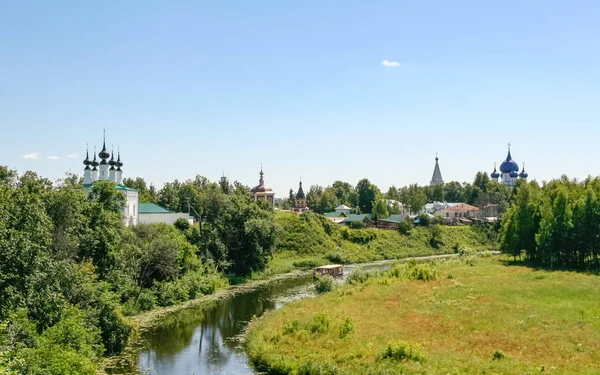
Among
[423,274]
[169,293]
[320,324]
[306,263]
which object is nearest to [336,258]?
[306,263]

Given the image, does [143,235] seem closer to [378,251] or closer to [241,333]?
[241,333]

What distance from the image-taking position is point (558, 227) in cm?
5459

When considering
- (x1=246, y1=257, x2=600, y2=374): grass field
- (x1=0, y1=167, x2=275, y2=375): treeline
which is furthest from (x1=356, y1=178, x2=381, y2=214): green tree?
(x1=246, y1=257, x2=600, y2=374): grass field

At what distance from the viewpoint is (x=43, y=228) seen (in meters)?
25.3

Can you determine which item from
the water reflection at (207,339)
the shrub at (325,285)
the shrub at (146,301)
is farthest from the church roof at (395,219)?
the shrub at (146,301)

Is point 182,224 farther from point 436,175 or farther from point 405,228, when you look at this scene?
point 436,175

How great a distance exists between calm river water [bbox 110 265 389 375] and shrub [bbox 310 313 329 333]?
3909 mm

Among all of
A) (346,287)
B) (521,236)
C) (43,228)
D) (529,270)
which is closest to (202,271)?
(346,287)

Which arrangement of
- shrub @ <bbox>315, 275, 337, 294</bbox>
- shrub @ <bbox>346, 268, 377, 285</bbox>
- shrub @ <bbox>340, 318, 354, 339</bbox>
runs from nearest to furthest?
1. shrub @ <bbox>340, 318, 354, 339</bbox>
2. shrub @ <bbox>315, 275, 337, 294</bbox>
3. shrub @ <bbox>346, 268, 377, 285</bbox>

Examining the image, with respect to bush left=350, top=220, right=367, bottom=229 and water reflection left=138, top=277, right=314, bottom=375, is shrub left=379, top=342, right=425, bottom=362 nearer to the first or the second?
water reflection left=138, top=277, right=314, bottom=375

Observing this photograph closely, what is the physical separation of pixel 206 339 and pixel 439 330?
13326mm

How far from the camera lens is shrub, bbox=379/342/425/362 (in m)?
23.5

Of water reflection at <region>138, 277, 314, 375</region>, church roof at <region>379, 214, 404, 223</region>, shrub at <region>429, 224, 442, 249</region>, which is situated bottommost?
water reflection at <region>138, 277, 314, 375</region>

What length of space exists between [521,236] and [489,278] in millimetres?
17465
